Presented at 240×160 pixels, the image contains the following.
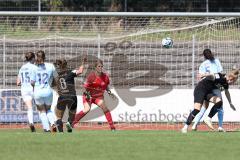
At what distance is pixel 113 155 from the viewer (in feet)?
38.5

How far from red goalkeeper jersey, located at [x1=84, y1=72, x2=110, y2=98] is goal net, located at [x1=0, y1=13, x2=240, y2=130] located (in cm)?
326

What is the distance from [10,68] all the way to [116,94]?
10.9ft

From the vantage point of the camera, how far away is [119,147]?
12734 millimetres

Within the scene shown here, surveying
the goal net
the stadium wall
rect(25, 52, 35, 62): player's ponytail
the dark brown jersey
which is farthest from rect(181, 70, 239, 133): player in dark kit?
the stadium wall

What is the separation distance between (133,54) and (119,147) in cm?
1311

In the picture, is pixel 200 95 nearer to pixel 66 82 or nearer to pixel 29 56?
pixel 66 82

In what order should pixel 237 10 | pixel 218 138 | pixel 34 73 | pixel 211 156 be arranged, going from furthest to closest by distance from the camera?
1. pixel 237 10
2. pixel 34 73
3. pixel 218 138
4. pixel 211 156

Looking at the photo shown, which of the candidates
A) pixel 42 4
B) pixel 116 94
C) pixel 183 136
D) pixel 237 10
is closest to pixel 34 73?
pixel 183 136

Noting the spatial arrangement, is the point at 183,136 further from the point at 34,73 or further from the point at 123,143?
the point at 34,73

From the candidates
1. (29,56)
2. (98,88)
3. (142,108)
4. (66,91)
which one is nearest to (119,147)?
(29,56)

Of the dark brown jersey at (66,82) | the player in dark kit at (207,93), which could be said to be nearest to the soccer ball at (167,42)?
the player in dark kit at (207,93)

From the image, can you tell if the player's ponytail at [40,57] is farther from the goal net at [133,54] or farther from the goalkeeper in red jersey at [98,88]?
the goal net at [133,54]

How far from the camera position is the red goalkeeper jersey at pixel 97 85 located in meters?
20.0

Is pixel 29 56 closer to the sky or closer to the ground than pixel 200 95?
closer to the sky
